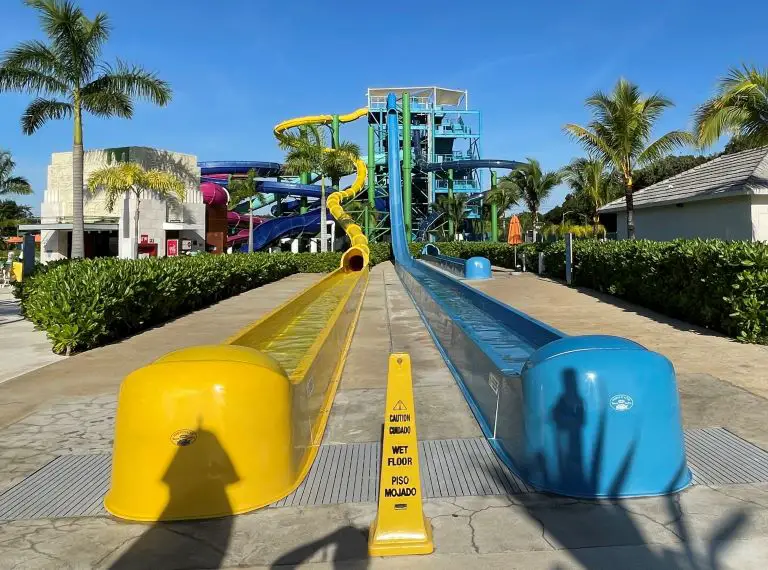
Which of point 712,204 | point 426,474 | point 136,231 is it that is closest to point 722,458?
point 426,474

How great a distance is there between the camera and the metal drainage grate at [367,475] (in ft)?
13.4

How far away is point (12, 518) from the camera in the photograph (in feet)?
12.7

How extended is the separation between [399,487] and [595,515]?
126cm

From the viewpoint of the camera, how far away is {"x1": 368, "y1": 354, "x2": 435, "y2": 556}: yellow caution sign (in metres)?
3.32

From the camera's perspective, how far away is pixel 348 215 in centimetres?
4147

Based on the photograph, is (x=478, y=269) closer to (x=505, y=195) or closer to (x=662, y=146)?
(x=662, y=146)

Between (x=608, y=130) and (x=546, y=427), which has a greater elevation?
(x=608, y=130)

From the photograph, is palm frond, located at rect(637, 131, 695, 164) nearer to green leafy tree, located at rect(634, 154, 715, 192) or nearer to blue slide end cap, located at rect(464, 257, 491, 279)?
blue slide end cap, located at rect(464, 257, 491, 279)

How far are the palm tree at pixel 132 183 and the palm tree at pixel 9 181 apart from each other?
2365 cm

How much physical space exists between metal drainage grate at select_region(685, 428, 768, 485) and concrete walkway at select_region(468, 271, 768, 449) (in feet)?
0.57

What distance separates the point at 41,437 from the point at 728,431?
20.7 feet

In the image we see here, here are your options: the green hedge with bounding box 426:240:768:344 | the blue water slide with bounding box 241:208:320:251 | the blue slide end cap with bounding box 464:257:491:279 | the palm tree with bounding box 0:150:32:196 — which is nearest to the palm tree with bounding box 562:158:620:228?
the blue slide end cap with bounding box 464:257:491:279

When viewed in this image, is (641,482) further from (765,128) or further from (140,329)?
(765,128)

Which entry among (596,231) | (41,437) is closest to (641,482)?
(41,437)
